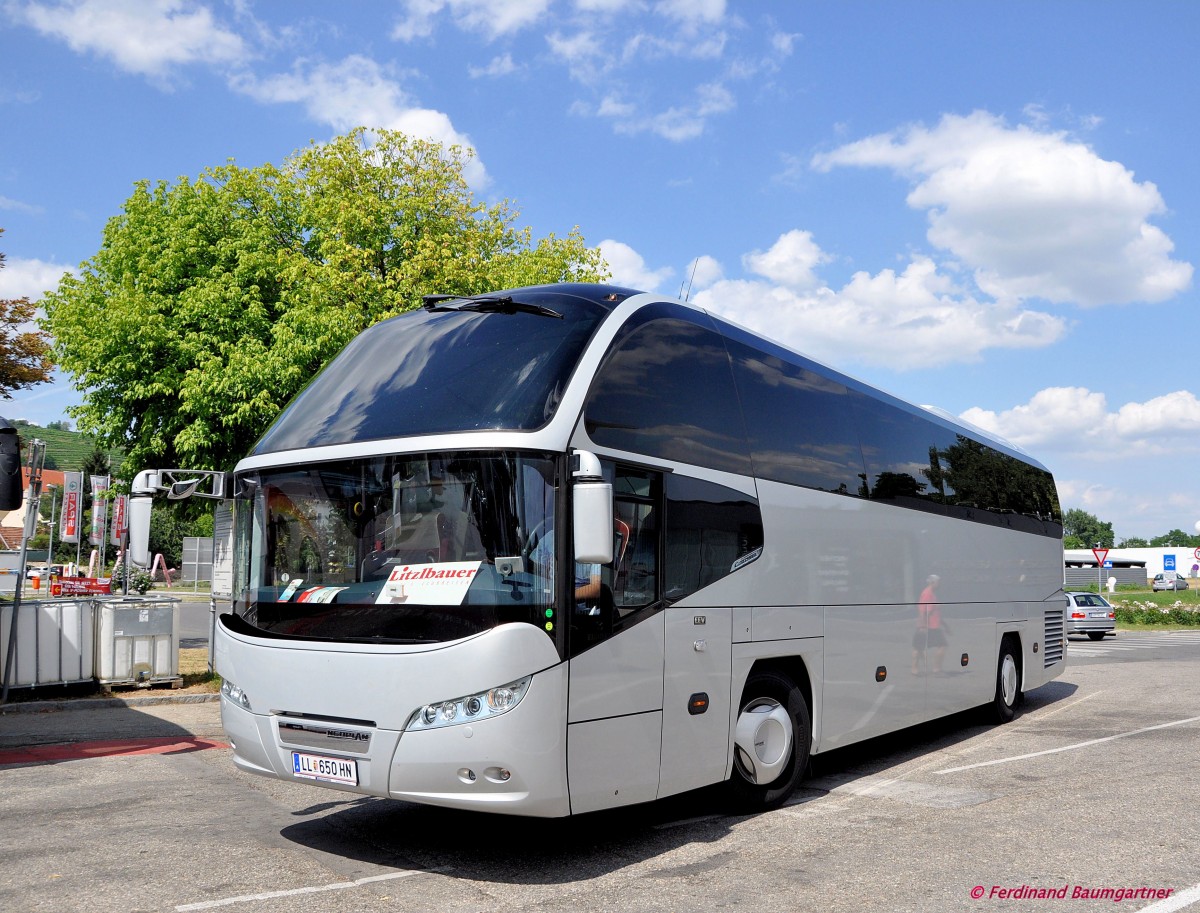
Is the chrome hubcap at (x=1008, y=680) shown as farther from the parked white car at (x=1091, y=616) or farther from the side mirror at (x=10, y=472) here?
the parked white car at (x=1091, y=616)

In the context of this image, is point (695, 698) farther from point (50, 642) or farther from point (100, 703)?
point (50, 642)

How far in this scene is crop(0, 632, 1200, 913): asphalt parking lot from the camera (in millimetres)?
5625

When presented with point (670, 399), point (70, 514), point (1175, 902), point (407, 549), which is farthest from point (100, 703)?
point (70, 514)

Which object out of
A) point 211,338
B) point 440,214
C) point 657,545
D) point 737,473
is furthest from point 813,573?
point 211,338

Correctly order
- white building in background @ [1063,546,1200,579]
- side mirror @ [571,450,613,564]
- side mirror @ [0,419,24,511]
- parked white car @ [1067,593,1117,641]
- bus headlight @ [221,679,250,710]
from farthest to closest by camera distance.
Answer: white building in background @ [1063,546,1200,579] → parked white car @ [1067,593,1117,641] → side mirror @ [0,419,24,511] → bus headlight @ [221,679,250,710] → side mirror @ [571,450,613,564]

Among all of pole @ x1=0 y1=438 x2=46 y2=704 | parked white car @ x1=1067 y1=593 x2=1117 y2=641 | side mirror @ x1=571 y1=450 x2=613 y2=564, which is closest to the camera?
side mirror @ x1=571 y1=450 x2=613 y2=564

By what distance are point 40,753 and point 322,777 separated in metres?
A: 5.88

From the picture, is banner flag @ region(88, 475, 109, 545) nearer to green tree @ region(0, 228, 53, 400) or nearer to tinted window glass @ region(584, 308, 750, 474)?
green tree @ region(0, 228, 53, 400)

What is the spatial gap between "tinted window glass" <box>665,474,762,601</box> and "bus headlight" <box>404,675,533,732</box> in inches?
56.3

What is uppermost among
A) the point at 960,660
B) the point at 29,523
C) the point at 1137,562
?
the point at 29,523

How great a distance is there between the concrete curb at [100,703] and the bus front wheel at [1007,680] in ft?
31.7

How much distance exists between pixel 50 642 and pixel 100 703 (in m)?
1.06

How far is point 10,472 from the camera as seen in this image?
32.2ft

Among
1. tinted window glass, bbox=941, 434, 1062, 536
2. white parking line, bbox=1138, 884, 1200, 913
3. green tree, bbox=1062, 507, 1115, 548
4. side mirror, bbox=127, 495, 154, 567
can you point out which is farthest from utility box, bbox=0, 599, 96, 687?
green tree, bbox=1062, 507, 1115, 548
